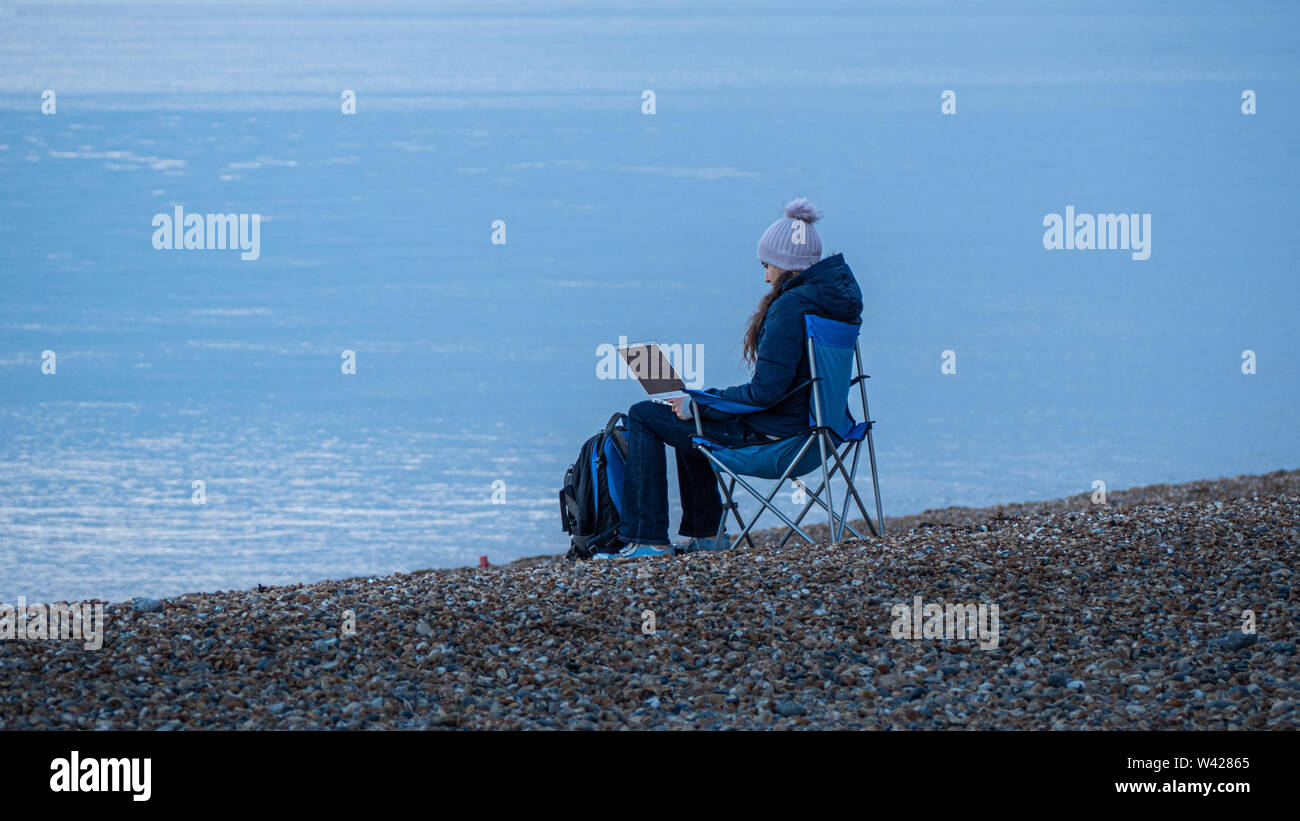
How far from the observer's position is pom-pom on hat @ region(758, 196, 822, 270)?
604 cm

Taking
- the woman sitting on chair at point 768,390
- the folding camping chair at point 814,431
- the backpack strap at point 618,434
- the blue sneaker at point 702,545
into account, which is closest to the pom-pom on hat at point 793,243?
the woman sitting on chair at point 768,390

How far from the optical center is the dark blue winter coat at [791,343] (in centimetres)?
586

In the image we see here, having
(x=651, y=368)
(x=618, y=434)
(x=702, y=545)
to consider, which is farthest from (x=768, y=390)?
(x=702, y=545)

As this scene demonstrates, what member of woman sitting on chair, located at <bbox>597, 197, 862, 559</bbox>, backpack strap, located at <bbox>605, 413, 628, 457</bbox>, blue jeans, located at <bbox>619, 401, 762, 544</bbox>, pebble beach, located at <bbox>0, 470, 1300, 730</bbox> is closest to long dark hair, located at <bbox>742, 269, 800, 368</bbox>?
woman sitting on chair, located at <bbox>597, 197, 862, 559</bbox>

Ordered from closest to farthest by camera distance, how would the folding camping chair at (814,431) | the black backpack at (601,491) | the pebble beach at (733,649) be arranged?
the pebble beach at (733,649)
the folding camping chair at (814,431)
the black backpack at (601,491)

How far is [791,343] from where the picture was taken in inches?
231

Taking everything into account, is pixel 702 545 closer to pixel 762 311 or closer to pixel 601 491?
pixel 601 491

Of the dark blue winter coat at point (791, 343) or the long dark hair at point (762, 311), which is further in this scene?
the long dark hair at point (762, 311)

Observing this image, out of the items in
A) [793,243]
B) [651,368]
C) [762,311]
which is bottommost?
[651,368]

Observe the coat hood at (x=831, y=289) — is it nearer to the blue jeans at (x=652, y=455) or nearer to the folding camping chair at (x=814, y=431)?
the folding camping chair at (x=814, y=431)

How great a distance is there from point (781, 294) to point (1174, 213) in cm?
1575

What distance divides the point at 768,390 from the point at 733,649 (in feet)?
5.34
